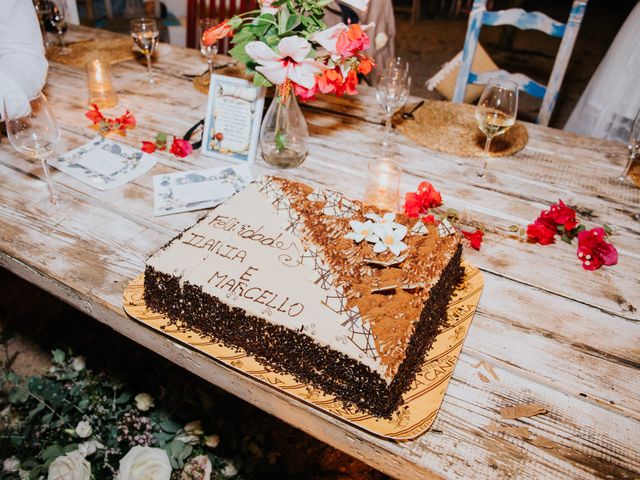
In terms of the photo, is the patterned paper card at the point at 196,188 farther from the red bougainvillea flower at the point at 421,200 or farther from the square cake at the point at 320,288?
the red bougainvillea flower at the point at 421,200

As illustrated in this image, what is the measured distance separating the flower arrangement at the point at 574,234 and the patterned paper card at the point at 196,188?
748 millimetres

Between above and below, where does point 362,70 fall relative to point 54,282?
above

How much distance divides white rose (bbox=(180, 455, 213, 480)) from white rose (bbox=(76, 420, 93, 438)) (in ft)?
1.06

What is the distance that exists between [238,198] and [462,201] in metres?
0.63

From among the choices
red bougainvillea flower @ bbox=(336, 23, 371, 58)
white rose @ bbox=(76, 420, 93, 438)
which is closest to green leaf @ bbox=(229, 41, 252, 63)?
red bougainvillea flower @ bbox=(336, 23, 371, 58)

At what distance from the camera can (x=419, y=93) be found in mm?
4508

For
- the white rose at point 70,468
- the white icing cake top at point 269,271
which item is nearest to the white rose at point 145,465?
the white rose at point 70,468

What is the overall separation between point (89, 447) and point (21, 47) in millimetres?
1292

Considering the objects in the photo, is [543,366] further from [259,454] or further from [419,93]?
[419,93]

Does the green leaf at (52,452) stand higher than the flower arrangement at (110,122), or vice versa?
the flower arrangement at (110,122)

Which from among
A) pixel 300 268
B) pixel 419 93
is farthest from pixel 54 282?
pixel 419 93

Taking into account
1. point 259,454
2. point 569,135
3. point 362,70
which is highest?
point 362,70

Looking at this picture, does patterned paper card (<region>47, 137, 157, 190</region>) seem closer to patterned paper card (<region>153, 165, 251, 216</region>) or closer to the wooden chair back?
patterned paper card (<region>153, 165, 251, 216</region>)

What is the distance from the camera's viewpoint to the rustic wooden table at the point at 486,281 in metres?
0.72
